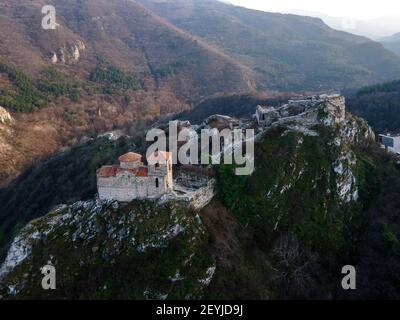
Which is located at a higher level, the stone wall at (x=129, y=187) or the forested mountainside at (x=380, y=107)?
the stone wall at (x=129, y=187)

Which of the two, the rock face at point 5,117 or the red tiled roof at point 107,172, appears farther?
the rock face at point 5,117

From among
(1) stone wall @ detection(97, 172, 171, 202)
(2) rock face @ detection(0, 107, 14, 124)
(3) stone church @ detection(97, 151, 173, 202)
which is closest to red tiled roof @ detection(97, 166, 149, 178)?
(3) stone church @ detection(97, 151, 173, 202)

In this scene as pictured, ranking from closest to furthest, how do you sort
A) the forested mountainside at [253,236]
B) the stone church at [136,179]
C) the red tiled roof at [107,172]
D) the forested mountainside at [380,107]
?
the forested mountainside at [253,236] → the stone church at [136,179] → the red tiled roof at [107,172] → the forested mountainside at [380,107]

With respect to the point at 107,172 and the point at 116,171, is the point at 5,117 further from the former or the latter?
the point at 116,171

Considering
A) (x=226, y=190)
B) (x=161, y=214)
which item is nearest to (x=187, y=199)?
(x=161, y=214)

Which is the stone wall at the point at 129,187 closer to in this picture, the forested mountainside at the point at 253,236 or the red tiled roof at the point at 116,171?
the red tiled roof at the point at 116,171

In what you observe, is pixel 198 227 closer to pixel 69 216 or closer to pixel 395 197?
pixel 69 216

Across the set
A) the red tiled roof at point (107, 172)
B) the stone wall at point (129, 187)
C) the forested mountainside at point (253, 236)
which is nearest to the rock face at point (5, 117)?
the forested mountainside at point (253, 236)
